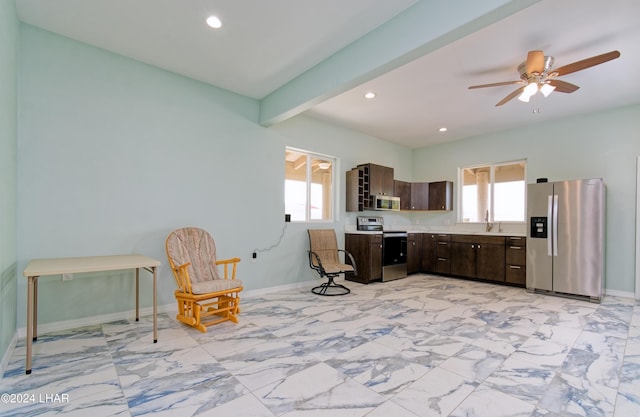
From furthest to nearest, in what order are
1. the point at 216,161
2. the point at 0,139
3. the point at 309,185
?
the point at 309,185
the point at 216,161
the point at 0,139

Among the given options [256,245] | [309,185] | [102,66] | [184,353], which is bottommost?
[184,353]

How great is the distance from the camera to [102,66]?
3100 millimetres

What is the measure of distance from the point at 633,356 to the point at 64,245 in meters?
5.10

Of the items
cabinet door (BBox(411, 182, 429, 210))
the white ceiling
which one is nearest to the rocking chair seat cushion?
the white ceiling

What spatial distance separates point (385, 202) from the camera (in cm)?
579

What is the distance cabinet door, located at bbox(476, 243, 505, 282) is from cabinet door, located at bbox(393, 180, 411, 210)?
5.55 ft

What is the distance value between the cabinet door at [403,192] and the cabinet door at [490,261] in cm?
169

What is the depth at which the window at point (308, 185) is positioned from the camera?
16.0ft

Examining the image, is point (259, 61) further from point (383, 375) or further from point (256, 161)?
point (383, 375)

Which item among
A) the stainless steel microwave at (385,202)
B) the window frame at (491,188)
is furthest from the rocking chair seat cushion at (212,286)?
the window frame at (491,188)

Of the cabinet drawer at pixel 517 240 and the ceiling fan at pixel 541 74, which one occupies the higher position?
the ceiling fan at pixel 541 74

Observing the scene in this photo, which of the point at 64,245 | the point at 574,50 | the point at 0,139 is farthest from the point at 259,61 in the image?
the point at 574,50

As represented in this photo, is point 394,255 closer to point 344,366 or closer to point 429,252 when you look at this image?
point 429,252

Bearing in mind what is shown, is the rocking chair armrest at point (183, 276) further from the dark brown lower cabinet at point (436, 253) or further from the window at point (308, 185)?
the dark brown lower cabinet at point (436, 253)
